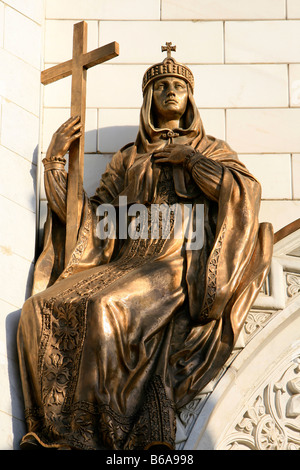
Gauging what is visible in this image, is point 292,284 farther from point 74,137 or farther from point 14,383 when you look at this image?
point 14,383

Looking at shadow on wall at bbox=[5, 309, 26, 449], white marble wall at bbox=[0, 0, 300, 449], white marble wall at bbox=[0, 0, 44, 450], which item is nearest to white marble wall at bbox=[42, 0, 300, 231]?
white marble wall at bbox=[0, 0, 300, 449]

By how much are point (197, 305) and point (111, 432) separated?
2.56ft

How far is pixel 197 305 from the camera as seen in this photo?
586cm

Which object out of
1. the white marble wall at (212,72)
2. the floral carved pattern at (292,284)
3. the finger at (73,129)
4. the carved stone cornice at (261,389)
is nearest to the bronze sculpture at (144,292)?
the finger at (73,129)

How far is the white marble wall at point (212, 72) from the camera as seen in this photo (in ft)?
22.1

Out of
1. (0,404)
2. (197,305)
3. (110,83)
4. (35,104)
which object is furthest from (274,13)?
(0,404)

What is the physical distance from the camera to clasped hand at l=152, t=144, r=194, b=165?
621 centimetres

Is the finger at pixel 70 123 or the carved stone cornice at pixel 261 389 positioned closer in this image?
the carved stone cornice at pixel 261 389

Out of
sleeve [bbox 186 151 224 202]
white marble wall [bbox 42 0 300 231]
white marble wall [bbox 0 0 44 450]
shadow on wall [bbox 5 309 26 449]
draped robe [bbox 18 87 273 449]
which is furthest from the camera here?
white marble wall [bbox 42 0 300 231]

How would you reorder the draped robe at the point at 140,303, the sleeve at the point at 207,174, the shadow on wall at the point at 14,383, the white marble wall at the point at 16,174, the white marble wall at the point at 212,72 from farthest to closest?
the white marble wall at the point at 212,72 → the sleeve at the point at 207,174 → the white marble wall at the point at 16,174 → the shadow on wall at the point at 14,383 → the draped robe at the point at 140,303

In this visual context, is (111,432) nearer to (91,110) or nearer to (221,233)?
(221,233)

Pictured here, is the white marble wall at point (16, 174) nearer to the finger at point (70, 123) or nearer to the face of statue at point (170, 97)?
the finger at point (70, 123)

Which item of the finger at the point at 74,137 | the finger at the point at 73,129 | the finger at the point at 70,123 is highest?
the finger at the point at 70,123

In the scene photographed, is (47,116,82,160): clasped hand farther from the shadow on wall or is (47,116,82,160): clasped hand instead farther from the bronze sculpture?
the shadow on wall
